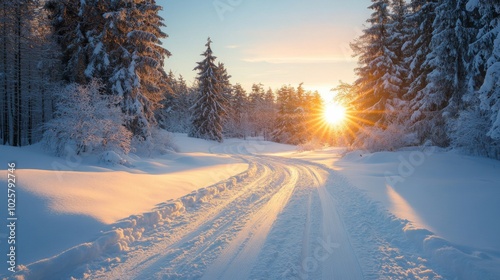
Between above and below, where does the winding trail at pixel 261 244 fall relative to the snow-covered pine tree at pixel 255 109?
below

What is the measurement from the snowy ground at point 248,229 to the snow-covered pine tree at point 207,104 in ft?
87.2

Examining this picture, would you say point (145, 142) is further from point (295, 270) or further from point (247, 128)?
point (247, 128)

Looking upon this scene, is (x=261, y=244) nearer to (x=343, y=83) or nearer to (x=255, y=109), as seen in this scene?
(x=343, y=83)

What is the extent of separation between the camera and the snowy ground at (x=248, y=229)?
3.89 meters

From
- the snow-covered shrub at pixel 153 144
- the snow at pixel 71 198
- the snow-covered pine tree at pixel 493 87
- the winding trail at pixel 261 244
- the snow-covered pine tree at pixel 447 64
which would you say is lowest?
the winding trail at pixel 261 244

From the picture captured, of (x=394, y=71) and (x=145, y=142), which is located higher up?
(x=394, y=71)

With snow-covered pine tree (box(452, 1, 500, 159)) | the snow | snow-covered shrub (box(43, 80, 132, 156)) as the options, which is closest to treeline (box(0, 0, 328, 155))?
snow-covered shrub (box(43, 80, 132, 156))

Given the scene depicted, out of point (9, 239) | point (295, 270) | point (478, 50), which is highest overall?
point (478, 50)

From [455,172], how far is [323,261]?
9.95 meters

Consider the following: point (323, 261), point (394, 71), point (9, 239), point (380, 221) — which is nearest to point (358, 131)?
point (394, 71)

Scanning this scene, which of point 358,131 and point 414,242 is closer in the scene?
point 414,242

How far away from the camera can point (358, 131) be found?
21531 millimetres

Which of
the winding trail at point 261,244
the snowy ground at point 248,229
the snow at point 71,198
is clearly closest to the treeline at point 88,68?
the snow at point 71,198

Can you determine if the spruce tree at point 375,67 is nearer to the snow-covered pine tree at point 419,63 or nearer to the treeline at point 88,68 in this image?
the snow-covered pine tree at point 419,63
